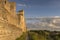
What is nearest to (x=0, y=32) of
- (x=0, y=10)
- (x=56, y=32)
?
(x=0, y=10)

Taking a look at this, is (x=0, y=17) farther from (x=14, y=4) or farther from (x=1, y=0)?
(x=14, y=4)

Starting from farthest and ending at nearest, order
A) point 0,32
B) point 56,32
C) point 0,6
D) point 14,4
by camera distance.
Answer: point 56,32 < point 14,4 < point 0,6 < point 0,32

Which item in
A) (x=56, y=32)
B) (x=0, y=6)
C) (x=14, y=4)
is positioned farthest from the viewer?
(x=56, y=32)

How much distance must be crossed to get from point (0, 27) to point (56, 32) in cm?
3485

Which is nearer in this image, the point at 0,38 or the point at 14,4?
the point at 0,38

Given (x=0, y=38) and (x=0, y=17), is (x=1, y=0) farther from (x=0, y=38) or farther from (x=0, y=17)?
(x=0, y=38)

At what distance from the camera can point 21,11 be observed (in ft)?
142

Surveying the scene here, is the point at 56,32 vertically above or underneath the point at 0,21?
underneath

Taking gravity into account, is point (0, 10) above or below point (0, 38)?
above

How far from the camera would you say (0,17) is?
7.89m

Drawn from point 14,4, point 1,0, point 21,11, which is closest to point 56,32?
point 21,11

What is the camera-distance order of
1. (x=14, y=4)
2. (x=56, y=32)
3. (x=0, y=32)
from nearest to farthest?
1. (x=0, y=32)
2. (x=14, y=4)
3. (x=56, y=32)

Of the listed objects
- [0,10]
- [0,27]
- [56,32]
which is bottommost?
[56,32]

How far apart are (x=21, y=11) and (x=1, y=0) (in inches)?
1368
